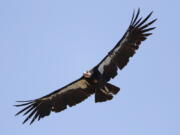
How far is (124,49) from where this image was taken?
3706 cm

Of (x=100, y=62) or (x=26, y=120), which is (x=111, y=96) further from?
(x=26, y=120)

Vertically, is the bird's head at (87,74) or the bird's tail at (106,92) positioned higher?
the bird's head at (87,74)

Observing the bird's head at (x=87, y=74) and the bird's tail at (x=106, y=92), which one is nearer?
the bird's tail at (x=106, y=92)

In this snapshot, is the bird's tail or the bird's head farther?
the bird's head

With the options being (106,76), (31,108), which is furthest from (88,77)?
(31,108)

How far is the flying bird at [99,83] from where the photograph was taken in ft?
121

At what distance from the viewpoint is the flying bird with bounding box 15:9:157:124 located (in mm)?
36875

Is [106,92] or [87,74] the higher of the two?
[87,74]

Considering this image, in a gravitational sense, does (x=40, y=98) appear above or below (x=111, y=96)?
above

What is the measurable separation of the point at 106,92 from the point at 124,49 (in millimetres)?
2091

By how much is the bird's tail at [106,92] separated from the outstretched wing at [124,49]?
0.49 m

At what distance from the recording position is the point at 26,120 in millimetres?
37750

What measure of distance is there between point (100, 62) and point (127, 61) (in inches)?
50.3

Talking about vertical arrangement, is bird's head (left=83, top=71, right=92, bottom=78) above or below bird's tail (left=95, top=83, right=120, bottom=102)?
above
